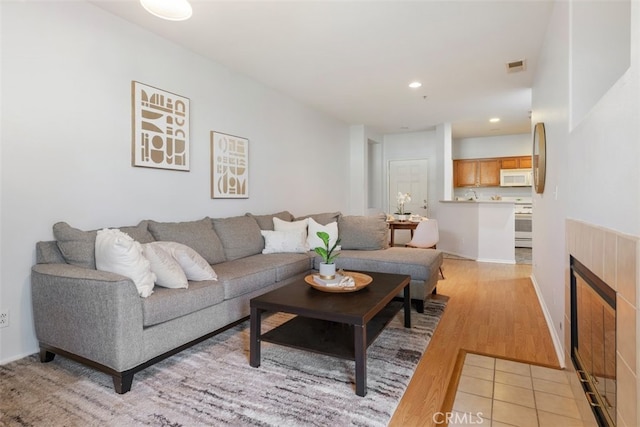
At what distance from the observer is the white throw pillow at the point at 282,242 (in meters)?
3.78

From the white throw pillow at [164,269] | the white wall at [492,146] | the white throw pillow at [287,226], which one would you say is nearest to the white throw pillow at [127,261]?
the white throw pillow at [164,269]

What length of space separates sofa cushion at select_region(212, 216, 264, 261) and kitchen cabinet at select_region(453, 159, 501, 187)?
6281 mm

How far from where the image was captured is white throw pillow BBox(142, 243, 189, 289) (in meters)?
2.24

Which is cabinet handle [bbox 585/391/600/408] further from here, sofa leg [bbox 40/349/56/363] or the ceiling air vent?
Answer: the ceiling air vent

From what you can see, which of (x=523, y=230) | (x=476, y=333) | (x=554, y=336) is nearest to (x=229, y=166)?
(x=476, y=333)

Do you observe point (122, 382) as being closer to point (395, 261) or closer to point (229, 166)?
point (395, 261)

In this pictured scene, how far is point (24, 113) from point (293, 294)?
2165 mm

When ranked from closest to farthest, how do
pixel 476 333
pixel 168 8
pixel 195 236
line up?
pixel 168 8, pixel 476 333, pixel 195 236

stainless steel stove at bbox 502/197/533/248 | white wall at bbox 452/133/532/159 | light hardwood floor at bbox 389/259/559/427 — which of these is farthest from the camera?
white wall at bbox 452/133/532/159

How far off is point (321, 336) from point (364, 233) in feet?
6.45

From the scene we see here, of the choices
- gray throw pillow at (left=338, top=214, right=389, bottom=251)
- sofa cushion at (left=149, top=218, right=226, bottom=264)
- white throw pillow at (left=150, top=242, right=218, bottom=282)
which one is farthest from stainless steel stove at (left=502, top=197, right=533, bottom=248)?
white throw pillow at (left=150, top=242, right=218, bottom=282)

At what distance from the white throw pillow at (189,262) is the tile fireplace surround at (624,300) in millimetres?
2294

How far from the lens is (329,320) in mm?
1937

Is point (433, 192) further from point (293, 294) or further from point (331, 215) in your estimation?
point (293, 294)
